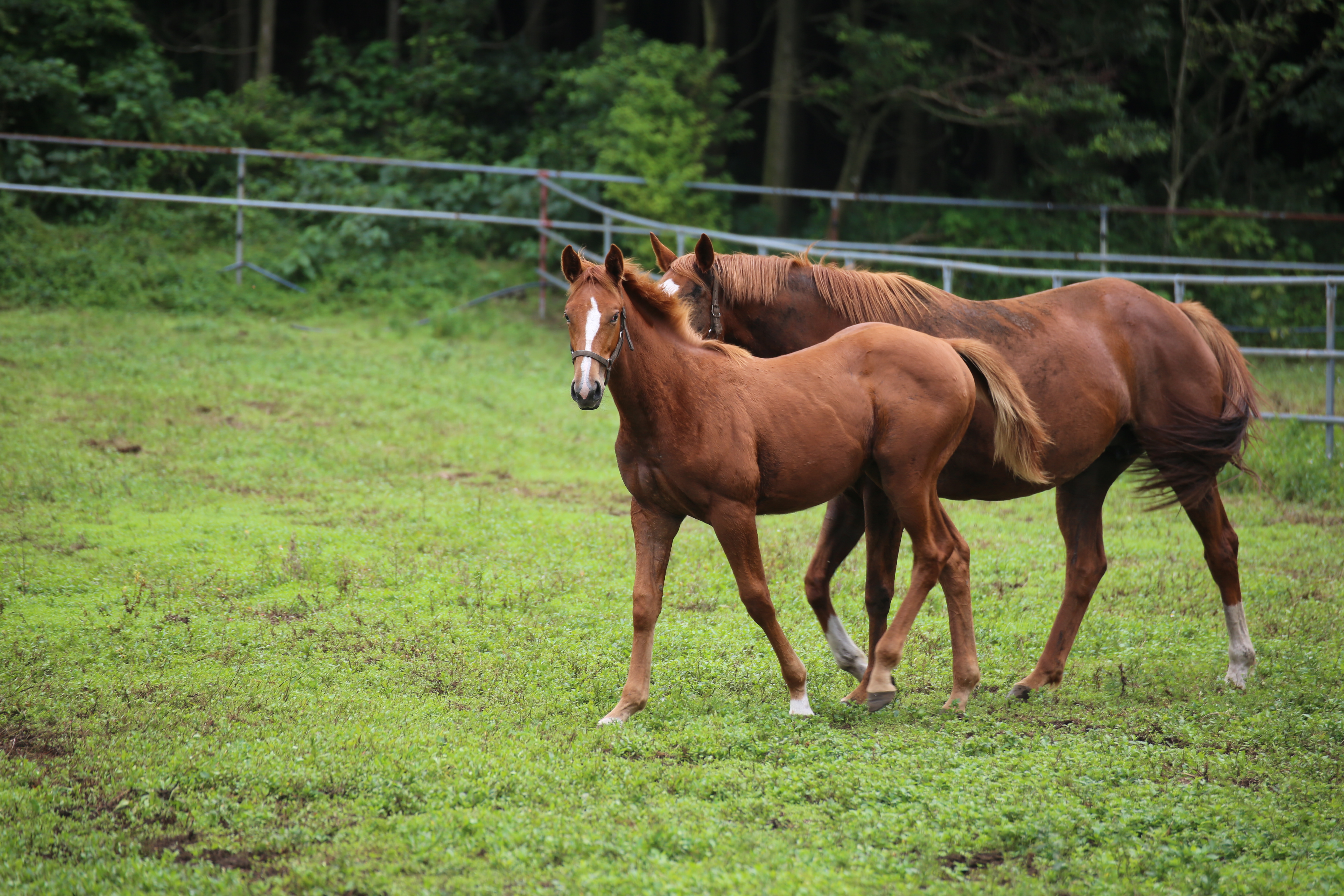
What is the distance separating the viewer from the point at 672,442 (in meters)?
4.52

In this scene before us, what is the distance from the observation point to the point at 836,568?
17.4ft

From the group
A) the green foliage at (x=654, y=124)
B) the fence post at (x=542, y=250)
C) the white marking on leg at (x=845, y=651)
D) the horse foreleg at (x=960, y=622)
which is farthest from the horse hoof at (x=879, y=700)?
the green foliage at (x=654, y=124)

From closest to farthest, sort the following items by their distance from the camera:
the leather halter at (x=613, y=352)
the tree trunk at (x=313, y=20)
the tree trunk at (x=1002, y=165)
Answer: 1. the leather halter at (x=613, y=352)
2. the tree trunk at (x=1002, y=165)
3. the tree trunk at (x=313, y=20)

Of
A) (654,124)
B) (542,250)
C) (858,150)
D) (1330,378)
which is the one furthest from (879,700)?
(858,150)

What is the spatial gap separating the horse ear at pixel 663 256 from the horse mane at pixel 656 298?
0.66 meters

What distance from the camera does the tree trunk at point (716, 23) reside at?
17.8 metres

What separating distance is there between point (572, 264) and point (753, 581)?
1.52m

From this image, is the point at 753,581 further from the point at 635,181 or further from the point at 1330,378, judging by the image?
the point at 635,181

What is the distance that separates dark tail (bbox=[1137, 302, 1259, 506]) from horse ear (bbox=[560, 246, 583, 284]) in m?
3.17

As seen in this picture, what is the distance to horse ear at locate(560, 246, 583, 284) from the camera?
4.46 m

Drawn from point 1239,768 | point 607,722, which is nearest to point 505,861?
point 607,722

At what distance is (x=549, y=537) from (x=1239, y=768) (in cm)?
452

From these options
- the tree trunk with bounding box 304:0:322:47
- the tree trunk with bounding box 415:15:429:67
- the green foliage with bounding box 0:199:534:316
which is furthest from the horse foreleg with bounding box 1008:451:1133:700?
the tree trunk with bounding box 304:0:322:47

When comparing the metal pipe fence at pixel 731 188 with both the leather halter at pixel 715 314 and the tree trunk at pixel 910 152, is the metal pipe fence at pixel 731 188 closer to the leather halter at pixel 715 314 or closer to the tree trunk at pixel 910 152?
the tree trunk at pixel 910 152
